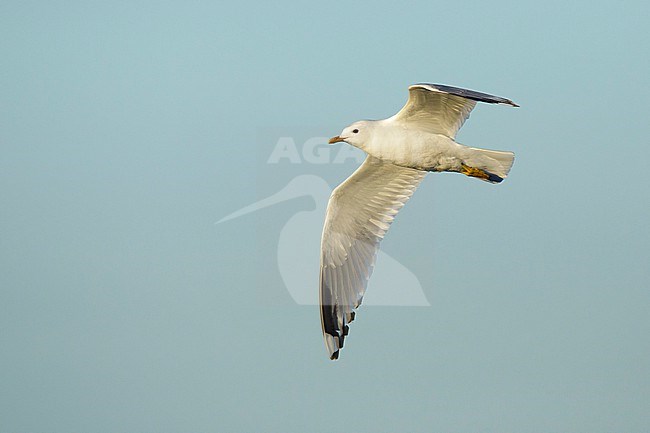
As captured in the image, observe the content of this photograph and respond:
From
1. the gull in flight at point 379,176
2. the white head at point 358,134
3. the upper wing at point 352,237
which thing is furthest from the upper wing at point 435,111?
the upper wing at point 352,237

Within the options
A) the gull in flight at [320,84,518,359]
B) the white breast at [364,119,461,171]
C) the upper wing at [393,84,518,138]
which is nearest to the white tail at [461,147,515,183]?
the gull in flight at [320,84,518,359]

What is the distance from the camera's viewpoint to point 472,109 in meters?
8.42

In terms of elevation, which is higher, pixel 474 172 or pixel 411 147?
pixel 411 147

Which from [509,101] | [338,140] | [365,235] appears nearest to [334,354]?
[365,235]

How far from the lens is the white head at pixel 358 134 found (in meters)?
8.29

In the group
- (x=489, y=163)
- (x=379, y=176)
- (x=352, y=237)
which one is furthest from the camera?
(x=352, y=237)

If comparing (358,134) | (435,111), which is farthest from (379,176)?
(435,111)

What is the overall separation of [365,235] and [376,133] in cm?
131

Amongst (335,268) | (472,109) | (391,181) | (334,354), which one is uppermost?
(472,109)

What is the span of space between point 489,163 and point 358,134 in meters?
1.00

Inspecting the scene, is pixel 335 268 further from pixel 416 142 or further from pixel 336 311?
pixel 416 142

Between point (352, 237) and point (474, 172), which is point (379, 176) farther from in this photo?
point (474, 172)

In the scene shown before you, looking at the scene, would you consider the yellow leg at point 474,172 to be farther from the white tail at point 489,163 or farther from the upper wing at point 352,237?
the upper wing at point 352,237

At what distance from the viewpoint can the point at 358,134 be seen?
8312 mm
